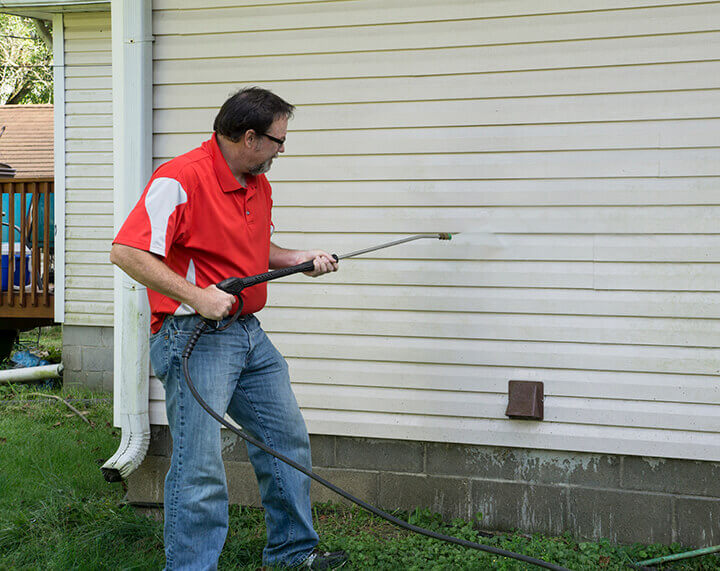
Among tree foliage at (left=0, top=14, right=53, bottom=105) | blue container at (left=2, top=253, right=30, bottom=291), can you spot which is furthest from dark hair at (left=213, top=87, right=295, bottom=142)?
tree foliage at (left=0, top=14, right=53, bottom=105)

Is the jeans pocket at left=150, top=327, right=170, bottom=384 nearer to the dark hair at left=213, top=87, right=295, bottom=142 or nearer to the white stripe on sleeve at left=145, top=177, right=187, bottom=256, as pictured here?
the white stripe on sleeve at left=145, top=177, right=187, bottom=256

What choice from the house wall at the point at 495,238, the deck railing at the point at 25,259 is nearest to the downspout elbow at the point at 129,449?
the house wall at the point at 495,238

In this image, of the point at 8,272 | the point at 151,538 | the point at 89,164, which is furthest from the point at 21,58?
the point at 151,538

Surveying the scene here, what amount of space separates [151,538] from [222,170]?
184cm

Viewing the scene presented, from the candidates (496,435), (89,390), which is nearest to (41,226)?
(89,390)

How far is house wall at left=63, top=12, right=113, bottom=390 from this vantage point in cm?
681

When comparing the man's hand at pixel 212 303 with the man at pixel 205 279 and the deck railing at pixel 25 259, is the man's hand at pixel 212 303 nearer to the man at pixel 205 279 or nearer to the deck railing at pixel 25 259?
the man at pixel 205 279

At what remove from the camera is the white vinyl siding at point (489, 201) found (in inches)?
130

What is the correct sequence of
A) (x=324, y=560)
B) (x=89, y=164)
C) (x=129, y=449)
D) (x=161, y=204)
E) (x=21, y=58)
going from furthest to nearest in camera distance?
(x=21, y=58) < (x=89, y=164) < (x=129, y=449) < (x=324, y=560) < (x=161, y=204)

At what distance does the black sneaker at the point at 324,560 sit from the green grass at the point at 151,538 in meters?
0.08

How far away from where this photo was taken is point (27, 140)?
1619 cm

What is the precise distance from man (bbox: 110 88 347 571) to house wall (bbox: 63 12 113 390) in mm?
4405

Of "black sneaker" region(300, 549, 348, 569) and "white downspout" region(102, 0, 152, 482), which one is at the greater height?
"white downspout" region(102, 0, 152, 482)

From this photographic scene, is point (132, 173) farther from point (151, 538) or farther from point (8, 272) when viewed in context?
point (8, 272)
